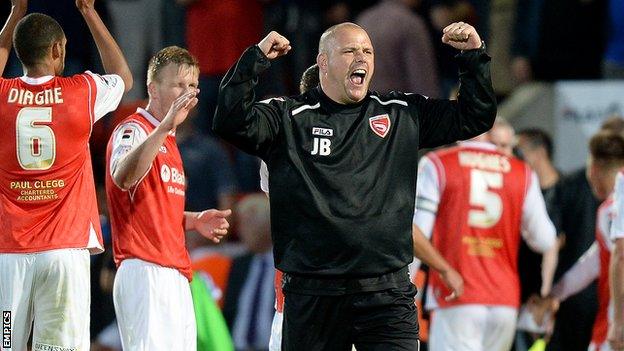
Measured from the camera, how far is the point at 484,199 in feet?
35.9

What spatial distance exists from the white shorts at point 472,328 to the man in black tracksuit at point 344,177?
276 cm

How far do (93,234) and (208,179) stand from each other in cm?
565

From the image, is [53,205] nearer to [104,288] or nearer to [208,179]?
[104,288]

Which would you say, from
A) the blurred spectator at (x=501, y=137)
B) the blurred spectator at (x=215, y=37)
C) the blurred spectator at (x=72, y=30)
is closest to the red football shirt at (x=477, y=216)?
the blurred spectator at (x=501, y=137)

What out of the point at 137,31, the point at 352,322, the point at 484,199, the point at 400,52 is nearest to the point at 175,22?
the point at 137,31

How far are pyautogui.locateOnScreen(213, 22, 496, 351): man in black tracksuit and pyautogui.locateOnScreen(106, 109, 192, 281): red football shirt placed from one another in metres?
0.91

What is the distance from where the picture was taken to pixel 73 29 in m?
14.5

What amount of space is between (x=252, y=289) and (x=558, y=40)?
396 centimetres

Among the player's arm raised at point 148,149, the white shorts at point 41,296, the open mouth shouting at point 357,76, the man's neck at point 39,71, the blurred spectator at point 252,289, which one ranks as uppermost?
the open mouth shouting at point 357,76

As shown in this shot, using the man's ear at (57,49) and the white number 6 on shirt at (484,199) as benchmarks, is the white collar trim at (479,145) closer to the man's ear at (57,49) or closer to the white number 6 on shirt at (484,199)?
the white number 6 on shirt at (484,199)

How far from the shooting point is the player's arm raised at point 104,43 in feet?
29.3

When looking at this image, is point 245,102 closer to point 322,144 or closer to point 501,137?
point 322,144

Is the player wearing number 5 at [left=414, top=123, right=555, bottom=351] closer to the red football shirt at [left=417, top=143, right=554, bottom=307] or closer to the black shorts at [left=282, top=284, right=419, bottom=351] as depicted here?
the red football shirt at [left=417, top=143, right=554, bottom=307]

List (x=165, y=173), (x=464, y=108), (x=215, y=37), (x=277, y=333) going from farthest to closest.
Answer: (x=215, y=37), (x=277, y=333), (x=165, y=173), (x=464, y=108)
